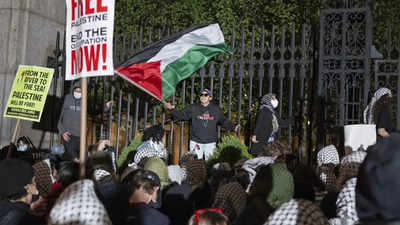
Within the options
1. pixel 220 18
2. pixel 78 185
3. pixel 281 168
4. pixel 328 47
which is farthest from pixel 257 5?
pixel 78 185

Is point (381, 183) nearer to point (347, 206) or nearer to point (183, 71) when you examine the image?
point (347, 206)

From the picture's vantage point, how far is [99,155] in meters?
6.66

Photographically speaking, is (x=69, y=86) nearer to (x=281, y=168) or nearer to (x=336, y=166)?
(x=336, y=166)

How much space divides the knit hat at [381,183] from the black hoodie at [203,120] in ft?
23.6

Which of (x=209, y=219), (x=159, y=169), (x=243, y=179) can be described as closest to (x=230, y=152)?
(x=159, y=169)

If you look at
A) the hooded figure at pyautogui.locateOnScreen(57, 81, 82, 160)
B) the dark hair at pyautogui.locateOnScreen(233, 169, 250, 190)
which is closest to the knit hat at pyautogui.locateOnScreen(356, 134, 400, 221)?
the dark hair at pyautogui.locateOnScreen(233, 169, 250, 190)

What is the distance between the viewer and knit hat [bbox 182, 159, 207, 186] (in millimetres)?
5801

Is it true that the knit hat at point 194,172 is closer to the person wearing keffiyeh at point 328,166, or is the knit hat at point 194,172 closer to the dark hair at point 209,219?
the person wearing keffiyeh at point 328,166

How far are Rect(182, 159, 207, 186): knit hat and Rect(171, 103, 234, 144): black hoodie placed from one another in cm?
272

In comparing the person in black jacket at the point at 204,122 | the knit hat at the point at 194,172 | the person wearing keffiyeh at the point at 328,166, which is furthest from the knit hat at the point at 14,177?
the person in black jacket at the point at 204,122

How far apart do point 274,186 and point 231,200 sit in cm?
46

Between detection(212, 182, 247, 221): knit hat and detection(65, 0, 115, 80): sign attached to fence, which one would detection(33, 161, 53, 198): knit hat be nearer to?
detection(65, 0, 115, 80): sign attached to fence

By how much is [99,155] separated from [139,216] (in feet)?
9.62

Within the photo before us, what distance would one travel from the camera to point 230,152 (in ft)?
28.6
